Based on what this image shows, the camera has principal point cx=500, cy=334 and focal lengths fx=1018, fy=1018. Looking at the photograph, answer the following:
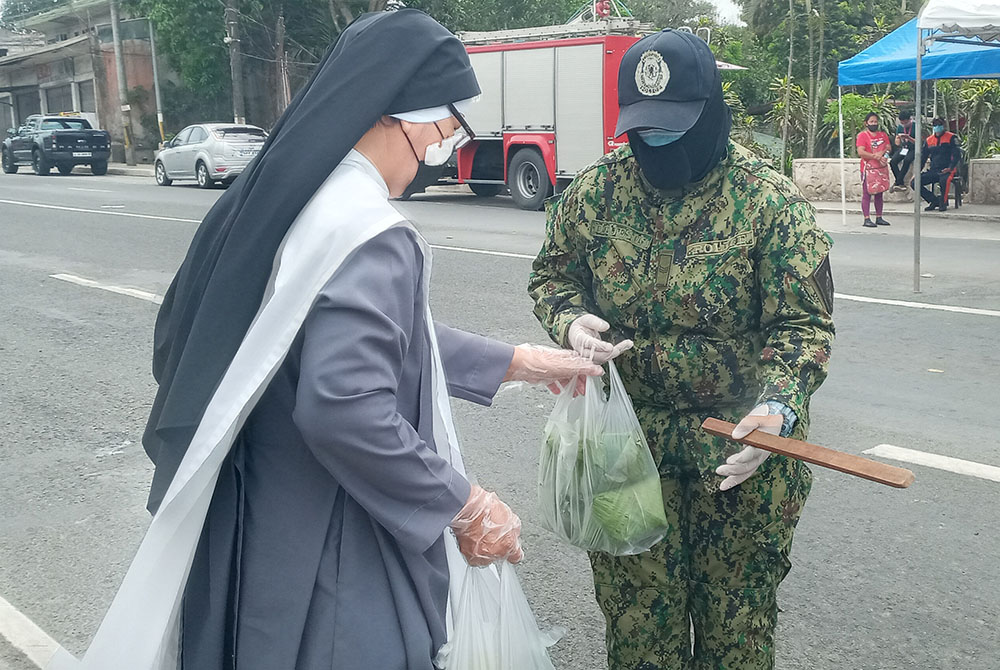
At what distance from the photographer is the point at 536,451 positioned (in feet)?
16.8

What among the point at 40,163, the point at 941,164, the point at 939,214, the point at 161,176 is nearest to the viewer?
the point at 939,214

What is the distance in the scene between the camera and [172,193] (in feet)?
70.7

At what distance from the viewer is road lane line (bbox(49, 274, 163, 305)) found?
915 centimetres

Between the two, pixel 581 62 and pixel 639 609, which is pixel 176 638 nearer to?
pixel 639 609

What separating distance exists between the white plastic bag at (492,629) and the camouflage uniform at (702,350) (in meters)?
0.53

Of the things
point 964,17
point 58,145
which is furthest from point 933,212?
point 58,145

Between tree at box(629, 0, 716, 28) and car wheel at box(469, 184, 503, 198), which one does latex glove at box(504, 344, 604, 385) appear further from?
tree at box(629, 0, 716, 28)

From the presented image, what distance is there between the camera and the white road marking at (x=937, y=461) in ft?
15.0

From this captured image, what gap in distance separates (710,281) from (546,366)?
41 centimetres

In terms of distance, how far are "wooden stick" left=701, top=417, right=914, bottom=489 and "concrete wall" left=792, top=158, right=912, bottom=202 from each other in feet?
52.1

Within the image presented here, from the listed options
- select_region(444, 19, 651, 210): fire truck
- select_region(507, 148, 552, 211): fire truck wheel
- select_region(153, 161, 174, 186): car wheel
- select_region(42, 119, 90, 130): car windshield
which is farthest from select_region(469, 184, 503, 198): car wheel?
select_region(42, 119, 90, 130): car windshield

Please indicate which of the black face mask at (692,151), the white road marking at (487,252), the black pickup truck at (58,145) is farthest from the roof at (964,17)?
the black pickup truck at (58,145)

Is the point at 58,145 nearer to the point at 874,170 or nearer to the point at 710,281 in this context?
the point at 874,170

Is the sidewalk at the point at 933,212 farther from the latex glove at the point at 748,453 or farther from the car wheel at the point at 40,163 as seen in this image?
the car wheel at the point at 40,163
